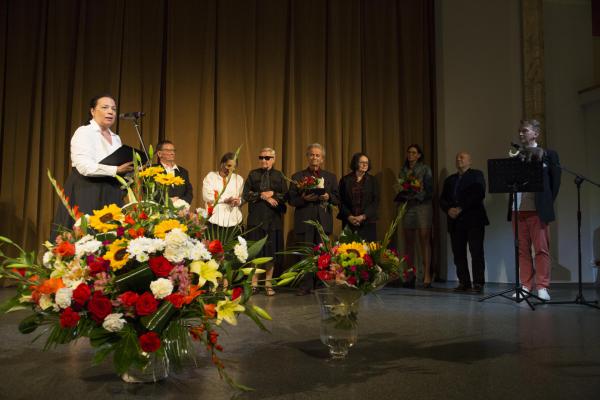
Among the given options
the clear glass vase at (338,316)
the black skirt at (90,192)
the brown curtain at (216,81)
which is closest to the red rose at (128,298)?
the clear glass vase at (338,316)

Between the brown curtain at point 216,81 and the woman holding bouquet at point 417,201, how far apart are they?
1.86 feet

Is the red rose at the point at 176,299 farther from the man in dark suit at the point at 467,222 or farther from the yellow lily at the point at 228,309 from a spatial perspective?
the man in dark suit at the point at 467,222

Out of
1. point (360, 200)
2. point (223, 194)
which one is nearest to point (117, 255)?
point (223, 194)

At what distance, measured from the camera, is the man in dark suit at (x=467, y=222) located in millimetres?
5934

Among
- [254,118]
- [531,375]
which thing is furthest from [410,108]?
[531,375]

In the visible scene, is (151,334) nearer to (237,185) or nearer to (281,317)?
(281,317)

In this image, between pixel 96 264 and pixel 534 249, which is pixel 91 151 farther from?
pixel 534 249

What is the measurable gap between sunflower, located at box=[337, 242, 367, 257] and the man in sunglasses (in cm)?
299

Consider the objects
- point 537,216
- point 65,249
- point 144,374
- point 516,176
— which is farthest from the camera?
A: point 537,216

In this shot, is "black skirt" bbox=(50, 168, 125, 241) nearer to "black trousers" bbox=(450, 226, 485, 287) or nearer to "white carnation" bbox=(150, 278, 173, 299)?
"white carnation" bbox=(150, 278, 173, 299)

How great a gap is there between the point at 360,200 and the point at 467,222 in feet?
4.02

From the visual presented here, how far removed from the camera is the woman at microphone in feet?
10.3

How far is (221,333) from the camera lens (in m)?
3.38

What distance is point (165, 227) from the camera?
1881 mm
